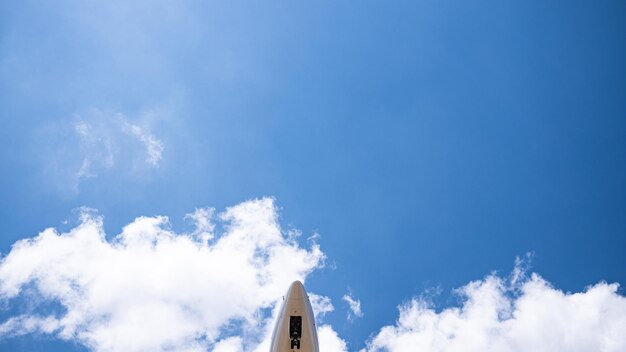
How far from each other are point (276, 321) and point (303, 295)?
428 cm

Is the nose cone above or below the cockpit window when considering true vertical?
above

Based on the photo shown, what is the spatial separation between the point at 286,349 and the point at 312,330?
3.10 meters

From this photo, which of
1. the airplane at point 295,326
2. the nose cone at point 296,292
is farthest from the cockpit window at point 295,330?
the nose cone at point 296,292

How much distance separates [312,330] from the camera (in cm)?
4203

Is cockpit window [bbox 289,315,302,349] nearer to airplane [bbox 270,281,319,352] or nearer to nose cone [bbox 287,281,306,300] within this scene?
airplane [bbox 270,281,319,352]

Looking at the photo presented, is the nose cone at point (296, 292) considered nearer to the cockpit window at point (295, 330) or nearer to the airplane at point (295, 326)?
the airplane at point (295, 326)

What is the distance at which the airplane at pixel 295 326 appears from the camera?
4075 cm

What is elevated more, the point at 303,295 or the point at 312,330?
the point at 303,295

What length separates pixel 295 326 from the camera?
4088 centimetres

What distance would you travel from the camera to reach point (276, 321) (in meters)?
43.3

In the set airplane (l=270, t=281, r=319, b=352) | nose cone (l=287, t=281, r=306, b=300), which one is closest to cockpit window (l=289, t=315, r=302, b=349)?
airplane (l=270, t=281, r=319, b=352)

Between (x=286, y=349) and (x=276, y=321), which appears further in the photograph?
(x=276, y=321)

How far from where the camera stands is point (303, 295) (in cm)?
4203

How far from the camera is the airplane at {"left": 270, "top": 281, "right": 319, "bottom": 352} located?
1604 inches
